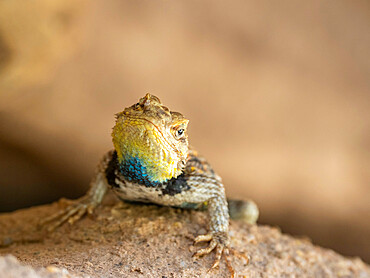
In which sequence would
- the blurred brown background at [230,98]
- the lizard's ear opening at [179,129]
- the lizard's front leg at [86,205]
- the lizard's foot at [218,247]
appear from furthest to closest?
the blurred brown background at [230,98], the lizard's front leg at [86,205], the lizard's foot at [218,247], the lizard's ear opening at [179,129]

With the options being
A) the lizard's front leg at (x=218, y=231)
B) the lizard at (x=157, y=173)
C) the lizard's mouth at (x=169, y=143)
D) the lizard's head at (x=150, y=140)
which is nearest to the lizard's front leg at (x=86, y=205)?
the lizard at (x=157, y=173)

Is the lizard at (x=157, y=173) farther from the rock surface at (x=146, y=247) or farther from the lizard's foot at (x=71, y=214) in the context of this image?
the rock surface at (x=146, y=247)

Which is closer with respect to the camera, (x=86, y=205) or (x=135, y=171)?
(x=135, y=171)

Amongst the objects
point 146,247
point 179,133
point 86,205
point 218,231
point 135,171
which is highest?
point 179,133

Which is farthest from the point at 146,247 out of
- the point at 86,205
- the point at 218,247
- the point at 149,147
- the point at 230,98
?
the point at 230,98

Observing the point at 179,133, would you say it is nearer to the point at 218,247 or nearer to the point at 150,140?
the point at 150,140

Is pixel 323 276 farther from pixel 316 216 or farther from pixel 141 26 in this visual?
Result: pixel 141 26

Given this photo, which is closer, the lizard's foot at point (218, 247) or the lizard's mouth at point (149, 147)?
the lizard's mouth at point (149, 147)

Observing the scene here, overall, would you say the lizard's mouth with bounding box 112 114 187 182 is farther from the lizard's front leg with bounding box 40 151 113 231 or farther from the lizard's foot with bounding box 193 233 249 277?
the lizard's front leg with bounding box 40 151 113 231
